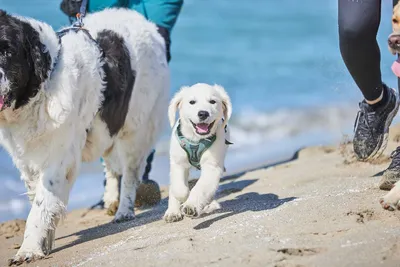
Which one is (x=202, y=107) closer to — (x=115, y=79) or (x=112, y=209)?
(x=115, y=79)

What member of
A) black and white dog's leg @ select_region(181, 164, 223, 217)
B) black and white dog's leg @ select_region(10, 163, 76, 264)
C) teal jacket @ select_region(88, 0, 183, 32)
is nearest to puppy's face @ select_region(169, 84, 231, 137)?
black and white dog's leg @ select_region(181, 164, 223, 217)

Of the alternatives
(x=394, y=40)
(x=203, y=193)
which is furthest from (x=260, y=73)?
(x=394, y=40)

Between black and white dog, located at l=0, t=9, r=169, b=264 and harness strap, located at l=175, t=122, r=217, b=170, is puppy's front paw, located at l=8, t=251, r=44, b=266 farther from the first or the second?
harness strap, located at l=175, t=122, r=217, b=170

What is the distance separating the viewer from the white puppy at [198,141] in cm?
476

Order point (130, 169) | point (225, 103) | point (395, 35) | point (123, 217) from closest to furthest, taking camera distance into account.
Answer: point (395, 35) → point (225, 103) → point (123, 217) → point (130, 169)

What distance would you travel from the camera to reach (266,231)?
383 centimetres

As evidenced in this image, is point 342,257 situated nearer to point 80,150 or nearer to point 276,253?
point 276,253

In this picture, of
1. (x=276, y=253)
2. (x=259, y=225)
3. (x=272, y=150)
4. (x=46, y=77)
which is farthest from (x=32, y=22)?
(x=272, y=150)

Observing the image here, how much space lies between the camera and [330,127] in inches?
440

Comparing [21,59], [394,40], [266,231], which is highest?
[394,40]

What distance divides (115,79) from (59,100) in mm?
716

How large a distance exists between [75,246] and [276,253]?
1693mm

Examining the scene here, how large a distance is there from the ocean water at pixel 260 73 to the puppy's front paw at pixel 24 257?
2118 millimetres

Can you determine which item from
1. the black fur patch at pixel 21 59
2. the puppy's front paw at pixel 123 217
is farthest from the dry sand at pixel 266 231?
the black fur patch at pixel 21 59
